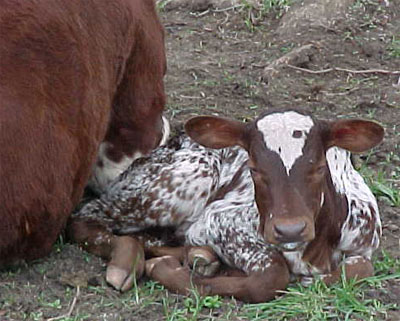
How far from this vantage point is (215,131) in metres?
5.20

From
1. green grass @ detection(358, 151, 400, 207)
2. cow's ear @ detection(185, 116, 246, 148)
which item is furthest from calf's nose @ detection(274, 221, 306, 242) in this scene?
green grass @ detection(358, 151, 400, 207)

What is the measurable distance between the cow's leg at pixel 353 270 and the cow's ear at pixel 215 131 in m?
0.66

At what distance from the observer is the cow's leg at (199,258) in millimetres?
5227

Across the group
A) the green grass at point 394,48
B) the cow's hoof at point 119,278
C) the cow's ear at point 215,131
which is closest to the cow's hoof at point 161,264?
the cow's hoof at point 119,278

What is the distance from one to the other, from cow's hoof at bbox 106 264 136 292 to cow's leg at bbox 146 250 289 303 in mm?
126

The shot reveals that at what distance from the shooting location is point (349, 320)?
476 centimetres

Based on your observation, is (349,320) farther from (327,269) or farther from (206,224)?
(206,224)

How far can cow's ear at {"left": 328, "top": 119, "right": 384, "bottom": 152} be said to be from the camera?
5.09 metres

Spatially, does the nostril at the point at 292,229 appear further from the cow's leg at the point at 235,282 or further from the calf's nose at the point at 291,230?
the cow's leg at the point at 235,282

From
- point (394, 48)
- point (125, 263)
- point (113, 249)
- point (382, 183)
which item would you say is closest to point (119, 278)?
point (125, 263)

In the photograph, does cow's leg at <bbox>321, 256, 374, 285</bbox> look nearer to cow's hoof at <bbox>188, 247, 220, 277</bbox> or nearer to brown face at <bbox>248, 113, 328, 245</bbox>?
brown face at <bbox>248, 113, 328, 245</bbox>

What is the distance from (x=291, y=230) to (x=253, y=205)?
65cm

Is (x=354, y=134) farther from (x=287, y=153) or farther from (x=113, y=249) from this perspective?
(x=113, y=249)

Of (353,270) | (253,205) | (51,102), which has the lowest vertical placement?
(353,270)
